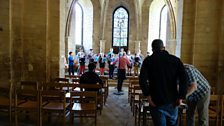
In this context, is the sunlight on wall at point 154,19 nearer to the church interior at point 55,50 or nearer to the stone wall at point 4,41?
the church interior at point 55,50

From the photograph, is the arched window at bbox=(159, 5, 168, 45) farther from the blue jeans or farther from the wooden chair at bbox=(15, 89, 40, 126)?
the blue jeans

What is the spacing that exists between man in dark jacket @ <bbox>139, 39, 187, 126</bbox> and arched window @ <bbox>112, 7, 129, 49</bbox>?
17.7 metres

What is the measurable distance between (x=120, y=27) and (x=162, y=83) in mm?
17991

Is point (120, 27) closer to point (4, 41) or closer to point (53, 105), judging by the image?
point (4, 41)

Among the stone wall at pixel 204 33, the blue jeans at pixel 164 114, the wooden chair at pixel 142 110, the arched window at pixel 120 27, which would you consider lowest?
the wooden chair at pixel 142 110

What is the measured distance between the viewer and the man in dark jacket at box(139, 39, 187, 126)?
302 cm

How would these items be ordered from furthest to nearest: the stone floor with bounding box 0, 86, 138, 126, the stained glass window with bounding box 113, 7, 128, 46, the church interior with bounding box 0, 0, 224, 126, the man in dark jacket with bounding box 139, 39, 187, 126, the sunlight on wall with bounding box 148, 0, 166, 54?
the stained glass window with bounding box 113, 7, 128, 46 → the sunlight on wall with bounding box 148, 0, 166, 54 → the church interior with bounding box 0, 0, 224, 126 → the stone floor with bounding box 0, 86, 138, 126 → the man in dark jacket with bounding box 139, 39, 187, 126

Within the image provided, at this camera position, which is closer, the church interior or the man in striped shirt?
the man in striped shirt

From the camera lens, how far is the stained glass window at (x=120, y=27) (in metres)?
20.6

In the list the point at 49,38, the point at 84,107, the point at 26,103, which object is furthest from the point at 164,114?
the point at 49,38

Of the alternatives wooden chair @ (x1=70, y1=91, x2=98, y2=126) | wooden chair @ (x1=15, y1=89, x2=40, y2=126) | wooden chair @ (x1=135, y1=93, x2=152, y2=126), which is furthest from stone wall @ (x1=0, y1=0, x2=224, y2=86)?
wooden chair @ (x1=70, y1=91, x2=98, y2=126)

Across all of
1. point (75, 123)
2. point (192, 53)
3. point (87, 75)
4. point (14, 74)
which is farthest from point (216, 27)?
point (14, 74)

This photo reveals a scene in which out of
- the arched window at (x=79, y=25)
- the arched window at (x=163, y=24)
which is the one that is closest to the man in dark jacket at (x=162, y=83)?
the arched window at (x=79, y=25)

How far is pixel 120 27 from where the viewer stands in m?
20.7
